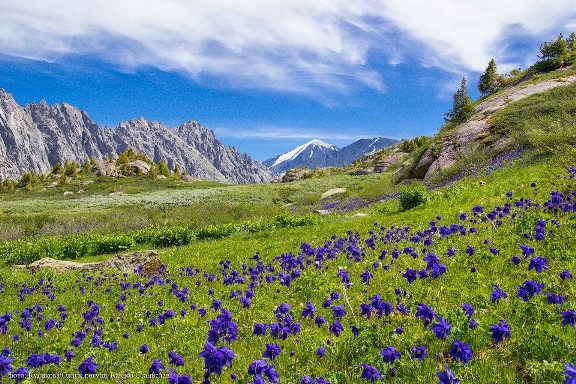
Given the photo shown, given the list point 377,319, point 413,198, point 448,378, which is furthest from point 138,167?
point 448,378

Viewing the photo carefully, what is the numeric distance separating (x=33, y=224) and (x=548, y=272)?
1433 inches

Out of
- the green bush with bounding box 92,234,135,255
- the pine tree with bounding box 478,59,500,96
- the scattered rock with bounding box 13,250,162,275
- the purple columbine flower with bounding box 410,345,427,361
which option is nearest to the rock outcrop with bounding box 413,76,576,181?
the green bush with bounding box 92,234,135,255

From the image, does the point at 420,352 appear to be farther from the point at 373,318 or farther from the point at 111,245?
the point at 111,245

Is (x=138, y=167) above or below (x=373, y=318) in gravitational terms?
above

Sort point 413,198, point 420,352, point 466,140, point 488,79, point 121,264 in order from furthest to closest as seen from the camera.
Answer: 1. point 488,79
2. point 466,140
3. point 413,198
4. point 121,264
5. point 420,352

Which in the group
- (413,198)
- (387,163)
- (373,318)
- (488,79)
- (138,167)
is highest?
(488,79)

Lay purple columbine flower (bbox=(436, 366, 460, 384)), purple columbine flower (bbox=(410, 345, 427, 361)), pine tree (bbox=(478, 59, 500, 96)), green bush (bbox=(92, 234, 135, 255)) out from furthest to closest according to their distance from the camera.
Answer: pine tree (bbox=(478, 59, 500, 96)) < green bush (bbox=(92, 234, 135, 255)) < purple columbine flower (bbox=(410, 345, 427, 361)) < purple columbine flower (bbox=(436, 366, 460, 384))

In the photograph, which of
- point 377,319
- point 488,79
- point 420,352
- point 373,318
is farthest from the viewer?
point 488,79

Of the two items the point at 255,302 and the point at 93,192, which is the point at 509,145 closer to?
the point at 255,302

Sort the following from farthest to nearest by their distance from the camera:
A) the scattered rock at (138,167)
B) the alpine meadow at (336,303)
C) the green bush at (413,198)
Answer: the scattered rock at (138,167)
the green bush at (413,198)
the alpine meadow at (336,303)

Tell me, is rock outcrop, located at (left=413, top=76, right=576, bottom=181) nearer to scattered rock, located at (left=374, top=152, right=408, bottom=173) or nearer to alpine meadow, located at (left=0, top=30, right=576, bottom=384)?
alpine meadow, located at (left=0, top=30, right=576, bottom=384)

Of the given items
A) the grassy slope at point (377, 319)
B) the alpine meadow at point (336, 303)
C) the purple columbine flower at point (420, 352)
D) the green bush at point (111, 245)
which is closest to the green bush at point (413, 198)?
the alpine meadow at point (336, 303)

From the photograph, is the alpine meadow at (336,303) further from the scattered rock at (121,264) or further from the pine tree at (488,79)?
the pine tree at (488,79)

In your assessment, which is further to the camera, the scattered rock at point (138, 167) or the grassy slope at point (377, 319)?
the scattered rock at point (138, 167)
